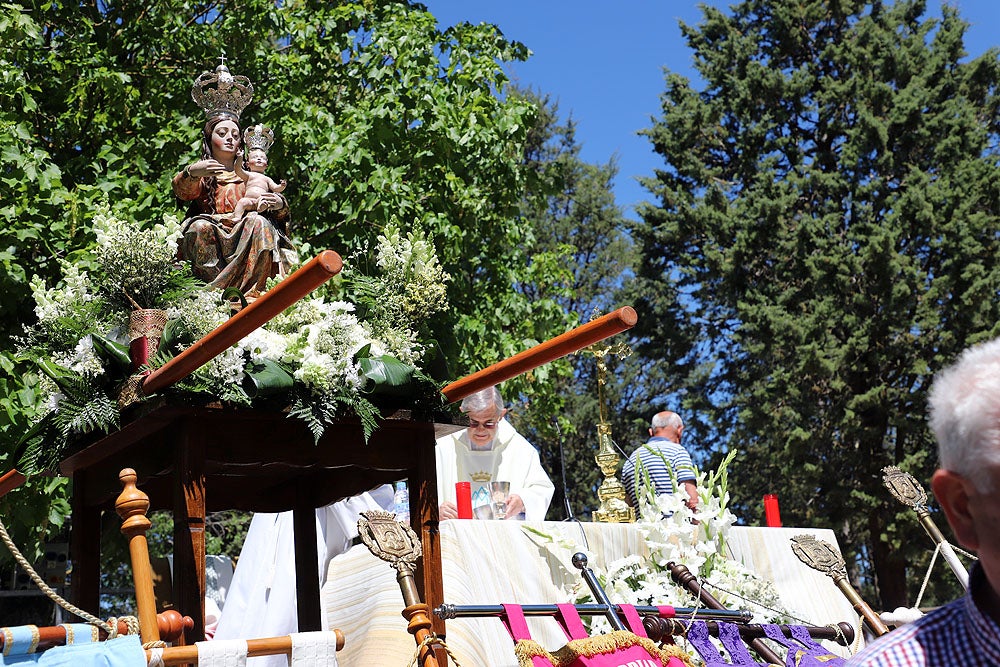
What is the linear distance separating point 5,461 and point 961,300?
690 inches


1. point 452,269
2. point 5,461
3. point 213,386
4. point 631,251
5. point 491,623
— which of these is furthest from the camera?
point 631,251

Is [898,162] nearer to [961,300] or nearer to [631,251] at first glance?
[961,300]

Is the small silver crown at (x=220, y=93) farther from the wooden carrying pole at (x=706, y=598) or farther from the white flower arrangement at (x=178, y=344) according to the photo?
the wooden carrying pole at (x=706, y=598)

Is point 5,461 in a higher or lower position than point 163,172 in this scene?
lower

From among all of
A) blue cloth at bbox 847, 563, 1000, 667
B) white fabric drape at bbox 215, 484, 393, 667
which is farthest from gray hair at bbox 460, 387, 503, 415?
blue cloth at bbox 847, 563, 1000, 667

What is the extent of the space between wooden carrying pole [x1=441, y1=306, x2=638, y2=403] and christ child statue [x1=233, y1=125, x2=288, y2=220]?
3.71 ft

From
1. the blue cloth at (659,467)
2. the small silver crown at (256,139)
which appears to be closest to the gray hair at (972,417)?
the small silver crown at (256,139)

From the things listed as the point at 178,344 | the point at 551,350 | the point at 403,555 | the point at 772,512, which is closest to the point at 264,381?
the point at 178,344

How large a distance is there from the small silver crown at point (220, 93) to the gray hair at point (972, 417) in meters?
3.70

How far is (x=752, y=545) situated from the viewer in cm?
606

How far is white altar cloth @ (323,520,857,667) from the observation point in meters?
4.41

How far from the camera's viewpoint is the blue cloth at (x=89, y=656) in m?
2.58

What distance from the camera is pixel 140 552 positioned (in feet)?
9.77

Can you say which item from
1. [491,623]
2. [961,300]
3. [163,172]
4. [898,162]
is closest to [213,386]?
[491,623]
